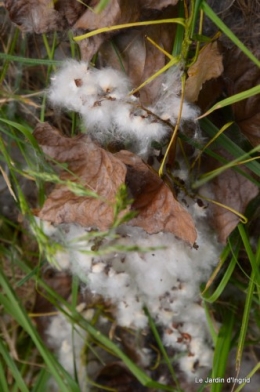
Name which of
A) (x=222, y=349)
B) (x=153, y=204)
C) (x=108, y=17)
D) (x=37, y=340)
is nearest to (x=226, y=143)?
(x=153, y=204)

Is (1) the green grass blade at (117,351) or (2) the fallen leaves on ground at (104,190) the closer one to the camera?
(2) the fallen leaves on ground at (104,190)

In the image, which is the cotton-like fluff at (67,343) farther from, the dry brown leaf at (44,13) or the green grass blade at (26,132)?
the dry brown leaf at (44,13)

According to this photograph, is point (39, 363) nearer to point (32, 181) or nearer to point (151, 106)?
point (32, 181)

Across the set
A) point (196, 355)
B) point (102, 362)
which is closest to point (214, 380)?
point (196, 355)

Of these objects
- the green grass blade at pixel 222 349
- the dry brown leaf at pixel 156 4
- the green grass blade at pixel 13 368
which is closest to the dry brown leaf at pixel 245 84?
the dry brown leaf at pixel 156 4

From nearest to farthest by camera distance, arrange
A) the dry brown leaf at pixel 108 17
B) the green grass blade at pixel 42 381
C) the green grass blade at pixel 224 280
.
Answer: the dry brown leaf at pixel 108 17
the green grass blade at pixel 224 280
the green grass blade at pixel 42 381

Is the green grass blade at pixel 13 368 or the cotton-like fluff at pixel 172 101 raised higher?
the cotton-like fluff at pixel 172 101

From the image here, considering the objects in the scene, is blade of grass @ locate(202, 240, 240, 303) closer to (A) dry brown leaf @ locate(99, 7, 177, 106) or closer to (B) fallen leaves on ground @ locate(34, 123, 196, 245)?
(B) fallen leaves on ground @ locate(34, 123, 196, 245)
